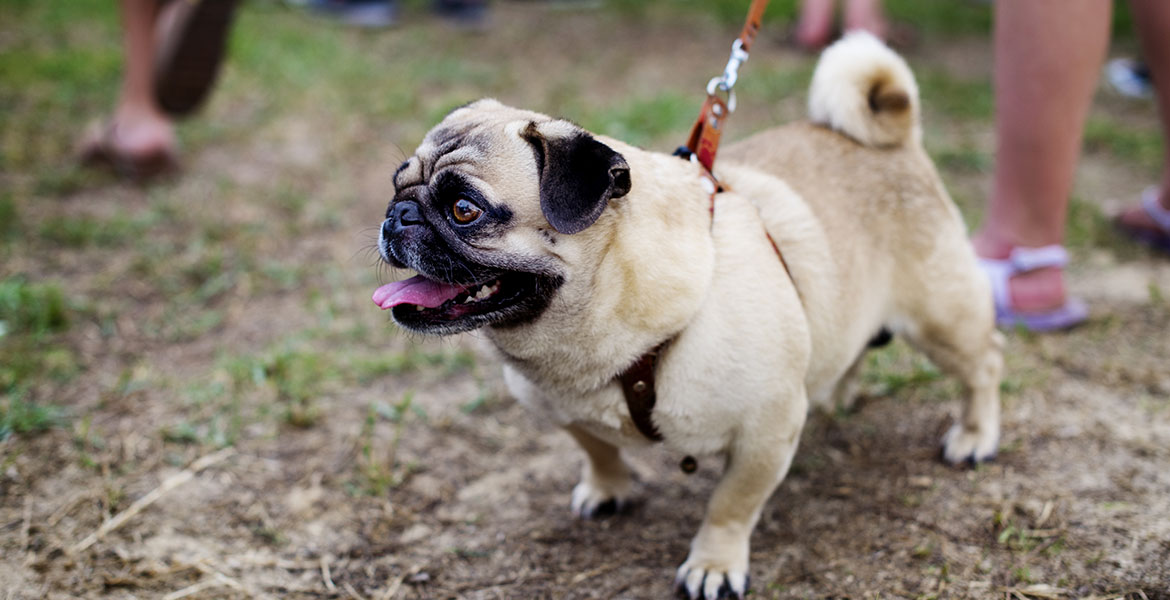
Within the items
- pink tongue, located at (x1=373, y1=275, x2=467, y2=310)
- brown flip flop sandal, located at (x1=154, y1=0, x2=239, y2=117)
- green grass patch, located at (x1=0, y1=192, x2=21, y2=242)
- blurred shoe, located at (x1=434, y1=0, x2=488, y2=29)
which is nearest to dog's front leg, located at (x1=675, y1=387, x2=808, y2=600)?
pink tongue, located at (x1=373, y1=275, x2=467, y2=310)

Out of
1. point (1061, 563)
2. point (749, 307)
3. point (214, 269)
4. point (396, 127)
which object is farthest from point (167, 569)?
point (396, 127)

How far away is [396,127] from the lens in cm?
626

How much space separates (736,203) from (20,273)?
11.8ft

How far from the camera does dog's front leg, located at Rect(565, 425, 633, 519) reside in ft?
9.11

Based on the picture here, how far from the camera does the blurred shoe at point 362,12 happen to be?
871cm

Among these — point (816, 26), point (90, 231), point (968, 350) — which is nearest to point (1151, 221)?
point (968, 350)

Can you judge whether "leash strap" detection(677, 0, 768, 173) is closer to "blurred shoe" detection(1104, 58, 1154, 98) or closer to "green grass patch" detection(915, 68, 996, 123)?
"green grass patch" detection(915, 68, 996, 123)

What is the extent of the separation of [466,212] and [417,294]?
26 cm

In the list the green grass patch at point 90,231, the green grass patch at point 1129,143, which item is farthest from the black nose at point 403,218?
the green grass patch at point 1129,143

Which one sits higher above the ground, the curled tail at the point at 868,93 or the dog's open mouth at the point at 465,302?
the curled tail at the point at 868,93

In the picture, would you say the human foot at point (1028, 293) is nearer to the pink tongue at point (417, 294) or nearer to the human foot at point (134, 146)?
the pink tongue at point (417, 294)

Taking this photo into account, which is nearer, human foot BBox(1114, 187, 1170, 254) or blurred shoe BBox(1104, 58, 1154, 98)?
human foot BBox(1114, 187, 1170, 254)

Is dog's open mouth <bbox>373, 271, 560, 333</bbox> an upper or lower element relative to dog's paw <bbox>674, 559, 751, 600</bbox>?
upper

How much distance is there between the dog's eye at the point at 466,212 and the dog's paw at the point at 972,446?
1924 millimetres
